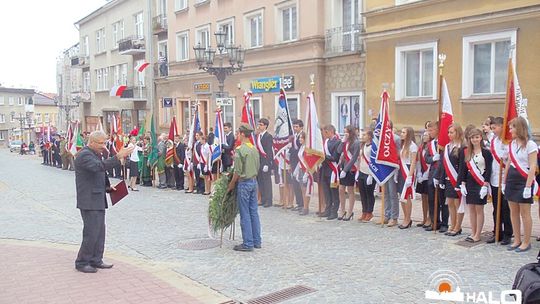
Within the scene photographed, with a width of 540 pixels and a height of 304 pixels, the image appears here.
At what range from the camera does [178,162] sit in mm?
17000

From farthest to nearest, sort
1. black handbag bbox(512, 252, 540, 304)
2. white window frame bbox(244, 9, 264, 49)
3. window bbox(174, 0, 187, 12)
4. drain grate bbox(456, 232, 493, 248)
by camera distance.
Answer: window bbox(174, 0, 187, 12) < white window frame bbox(244, 9, 264, 49) < drain grate bbox(456, 232, 493, 248) < black handbag bbox(512, 252, 540, 304)

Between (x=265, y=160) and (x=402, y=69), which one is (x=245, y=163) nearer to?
(x=265, y=160)

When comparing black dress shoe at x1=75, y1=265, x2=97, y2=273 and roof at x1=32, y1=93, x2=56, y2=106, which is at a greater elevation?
roof at x1=32, y1=93, x2=56, y2=106

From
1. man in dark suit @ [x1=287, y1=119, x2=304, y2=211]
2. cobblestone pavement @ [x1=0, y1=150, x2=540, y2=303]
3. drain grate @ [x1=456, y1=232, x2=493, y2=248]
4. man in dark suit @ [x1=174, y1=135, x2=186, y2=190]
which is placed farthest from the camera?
man in dark suit @ [x1=174, y1=135, x2=186, y2=190]

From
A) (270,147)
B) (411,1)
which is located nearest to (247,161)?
(270,147)

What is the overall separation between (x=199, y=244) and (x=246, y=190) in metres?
1.41

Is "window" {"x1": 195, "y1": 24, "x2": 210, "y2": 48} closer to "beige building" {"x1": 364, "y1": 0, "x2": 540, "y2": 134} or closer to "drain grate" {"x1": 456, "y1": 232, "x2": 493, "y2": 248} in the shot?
"beige building" {"x1": 364, "y1": 0, "x2": 540, "y2": 134}

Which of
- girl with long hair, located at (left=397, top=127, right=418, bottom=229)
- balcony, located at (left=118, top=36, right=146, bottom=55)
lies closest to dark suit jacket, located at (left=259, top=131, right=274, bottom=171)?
girl with long hair, located at (left=397, top=127, right=418, bottom=229)

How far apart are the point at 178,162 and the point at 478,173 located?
10.4 m

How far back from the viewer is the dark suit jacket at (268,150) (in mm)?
13062

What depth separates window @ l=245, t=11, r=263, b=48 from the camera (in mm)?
24344

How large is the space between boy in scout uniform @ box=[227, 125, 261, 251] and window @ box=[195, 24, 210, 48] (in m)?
20.6

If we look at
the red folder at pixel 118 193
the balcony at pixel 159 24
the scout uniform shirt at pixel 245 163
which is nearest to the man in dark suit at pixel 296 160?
the scout uniform shirt at pixel 245 163

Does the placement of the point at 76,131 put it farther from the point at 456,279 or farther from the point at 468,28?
the point at 456,279
